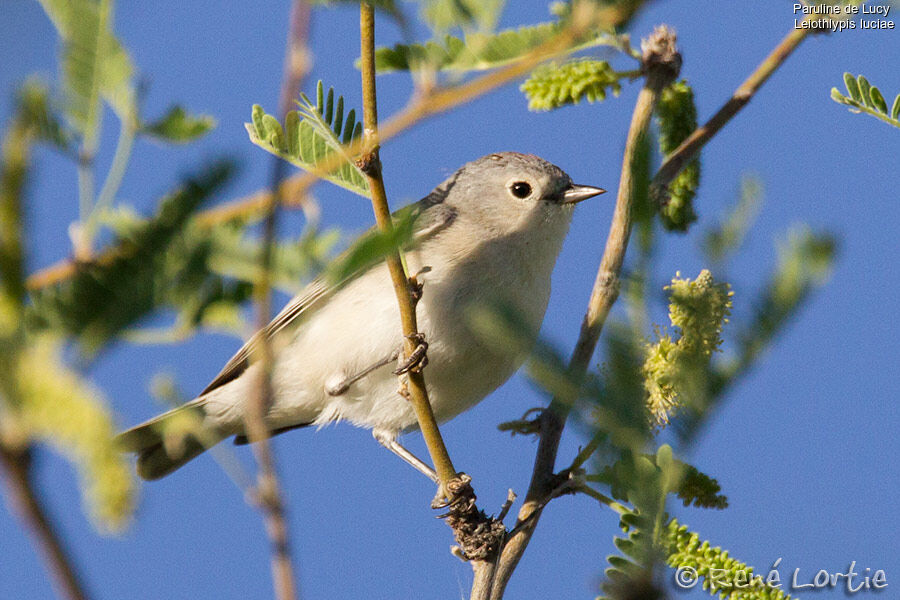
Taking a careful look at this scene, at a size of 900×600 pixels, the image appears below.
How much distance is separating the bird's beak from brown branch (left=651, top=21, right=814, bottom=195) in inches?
57.5

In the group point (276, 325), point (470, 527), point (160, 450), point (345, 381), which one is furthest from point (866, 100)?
point (160, 450)

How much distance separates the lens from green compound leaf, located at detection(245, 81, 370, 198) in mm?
2072

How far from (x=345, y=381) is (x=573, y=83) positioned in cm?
200

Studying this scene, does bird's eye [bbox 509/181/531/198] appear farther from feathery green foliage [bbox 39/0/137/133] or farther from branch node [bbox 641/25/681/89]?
feathery green foliage [bbox 39/0/137/133]

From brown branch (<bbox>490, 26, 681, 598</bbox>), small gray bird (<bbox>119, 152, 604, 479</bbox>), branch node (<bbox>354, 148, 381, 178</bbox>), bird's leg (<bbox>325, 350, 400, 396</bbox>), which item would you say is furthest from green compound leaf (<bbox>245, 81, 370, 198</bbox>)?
bird's leg (<bbox>325, 350, 400, 396</bbox>)

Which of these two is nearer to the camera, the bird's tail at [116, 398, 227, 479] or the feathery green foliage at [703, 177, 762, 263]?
the feathery green foliage at [703, 177, 762, 263]

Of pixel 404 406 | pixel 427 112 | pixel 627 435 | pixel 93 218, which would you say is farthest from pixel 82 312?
pixel 404 406

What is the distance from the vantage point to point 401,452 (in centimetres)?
446

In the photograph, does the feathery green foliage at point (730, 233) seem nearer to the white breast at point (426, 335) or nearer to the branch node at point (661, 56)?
the branch node at point (661, 56)

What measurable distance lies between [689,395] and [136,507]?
857 mm

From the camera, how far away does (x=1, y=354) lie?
74cm

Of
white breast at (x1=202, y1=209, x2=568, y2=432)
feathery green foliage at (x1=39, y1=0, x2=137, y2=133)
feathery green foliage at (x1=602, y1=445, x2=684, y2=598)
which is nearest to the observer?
feathery green foliage at (x1=39, y1=0, x2=137, y2=133)

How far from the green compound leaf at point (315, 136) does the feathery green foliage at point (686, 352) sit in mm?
840

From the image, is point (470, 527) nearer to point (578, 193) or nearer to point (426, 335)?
point (426, 335)
